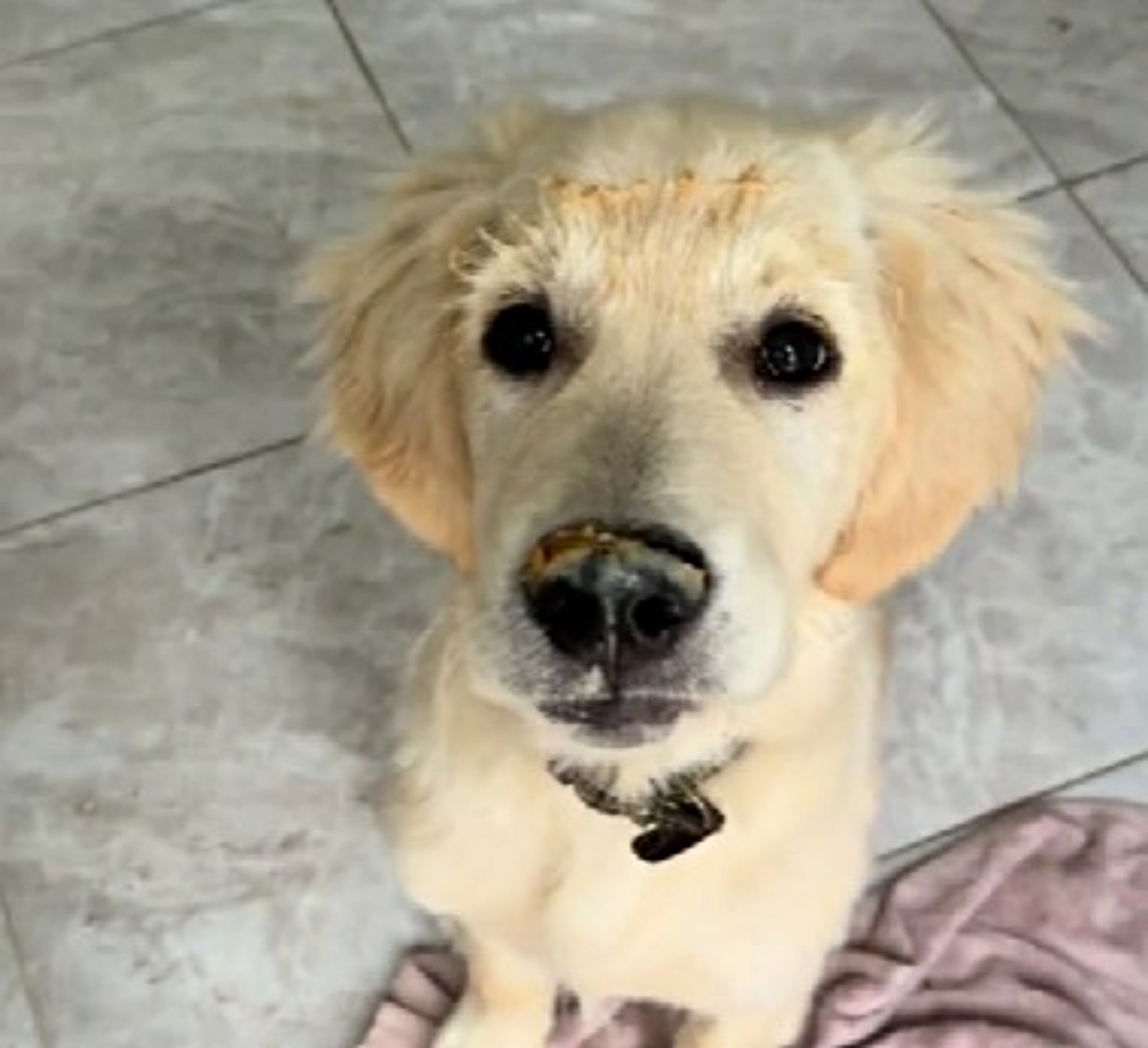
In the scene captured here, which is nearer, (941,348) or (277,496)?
(941,348)

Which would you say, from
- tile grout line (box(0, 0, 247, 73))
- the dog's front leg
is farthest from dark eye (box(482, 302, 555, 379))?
tile grout line (box(0, 0, 247, 73))

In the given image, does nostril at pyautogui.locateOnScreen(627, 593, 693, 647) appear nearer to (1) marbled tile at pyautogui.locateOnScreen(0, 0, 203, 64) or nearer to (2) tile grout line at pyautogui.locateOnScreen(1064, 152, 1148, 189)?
(2) tile grout line at pyautogui.locateOnScreen(1064, 152, 1148, 189)

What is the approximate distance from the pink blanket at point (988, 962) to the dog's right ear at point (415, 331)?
495 millimetres

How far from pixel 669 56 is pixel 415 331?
3.40 ft

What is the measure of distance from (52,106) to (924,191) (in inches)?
46.0

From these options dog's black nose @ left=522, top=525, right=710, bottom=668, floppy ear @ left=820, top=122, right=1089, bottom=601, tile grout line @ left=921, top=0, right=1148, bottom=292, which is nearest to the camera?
dog's black nose @ left=522, top=525, right=710, bottom=668

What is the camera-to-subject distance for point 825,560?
4.37 feet

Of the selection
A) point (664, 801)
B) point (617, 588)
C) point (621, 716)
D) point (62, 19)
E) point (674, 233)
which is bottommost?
point (62, 19)

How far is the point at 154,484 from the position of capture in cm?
202

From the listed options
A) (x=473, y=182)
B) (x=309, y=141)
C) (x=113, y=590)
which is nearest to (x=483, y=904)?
(x=473, y=182)

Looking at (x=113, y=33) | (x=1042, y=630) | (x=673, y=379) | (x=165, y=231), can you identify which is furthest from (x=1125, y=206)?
(x=673, y=379)

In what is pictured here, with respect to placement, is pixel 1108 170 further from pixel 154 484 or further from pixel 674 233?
pixel 674 233

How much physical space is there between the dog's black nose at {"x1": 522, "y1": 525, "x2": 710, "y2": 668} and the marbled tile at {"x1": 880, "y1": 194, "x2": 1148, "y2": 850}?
2.36ft

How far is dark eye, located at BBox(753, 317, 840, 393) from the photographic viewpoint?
123cm
